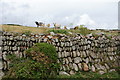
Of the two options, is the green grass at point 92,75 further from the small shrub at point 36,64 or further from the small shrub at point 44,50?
the small shrub at point 44,50

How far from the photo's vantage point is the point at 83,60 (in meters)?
8.69

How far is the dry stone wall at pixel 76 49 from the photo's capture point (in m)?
8.07

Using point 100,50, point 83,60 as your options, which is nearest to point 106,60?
point 100,50

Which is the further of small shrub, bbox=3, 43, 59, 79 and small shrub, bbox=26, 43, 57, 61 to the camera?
small shrub, bbox=26, 43, 57, 61

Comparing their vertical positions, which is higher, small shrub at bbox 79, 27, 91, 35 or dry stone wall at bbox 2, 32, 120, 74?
small shrub at bbox 79, 27, 91, 35

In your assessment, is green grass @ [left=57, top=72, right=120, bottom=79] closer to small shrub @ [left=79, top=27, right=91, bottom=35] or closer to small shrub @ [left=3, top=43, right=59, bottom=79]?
small shrub @ [left=3, top=43, right=59, bottom=79]

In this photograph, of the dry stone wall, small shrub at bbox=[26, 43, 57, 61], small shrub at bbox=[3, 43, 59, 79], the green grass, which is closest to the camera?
small shrub at bbox=[3, 43, 59, 79]

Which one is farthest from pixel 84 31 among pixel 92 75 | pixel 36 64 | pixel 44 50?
pixel 36 64

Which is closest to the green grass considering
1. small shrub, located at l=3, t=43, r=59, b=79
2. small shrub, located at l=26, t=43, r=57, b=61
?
small shrub, located at l=3, t=43, r=59, b=79

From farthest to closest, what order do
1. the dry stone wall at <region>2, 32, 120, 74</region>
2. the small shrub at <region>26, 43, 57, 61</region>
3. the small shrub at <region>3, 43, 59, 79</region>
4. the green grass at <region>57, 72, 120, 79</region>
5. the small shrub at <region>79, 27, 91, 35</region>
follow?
the small shrub at <region>79, 27, 91, 35</region> < the dry stone wall at <region>2, 32, 120, 74</region> < the green grass at <region>57, 72, 120, 79</region> < the small shrub at <region>26, 43, 57, 61</region> < the small shrub at <region>3, 43, 59, 79</region>

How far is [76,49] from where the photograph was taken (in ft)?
28.7

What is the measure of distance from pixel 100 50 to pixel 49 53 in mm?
3546

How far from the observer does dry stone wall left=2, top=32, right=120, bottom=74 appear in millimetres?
8070

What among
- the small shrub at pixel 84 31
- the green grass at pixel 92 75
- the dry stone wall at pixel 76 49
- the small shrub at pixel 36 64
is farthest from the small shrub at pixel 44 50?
the small shrub at pixel 84 31
